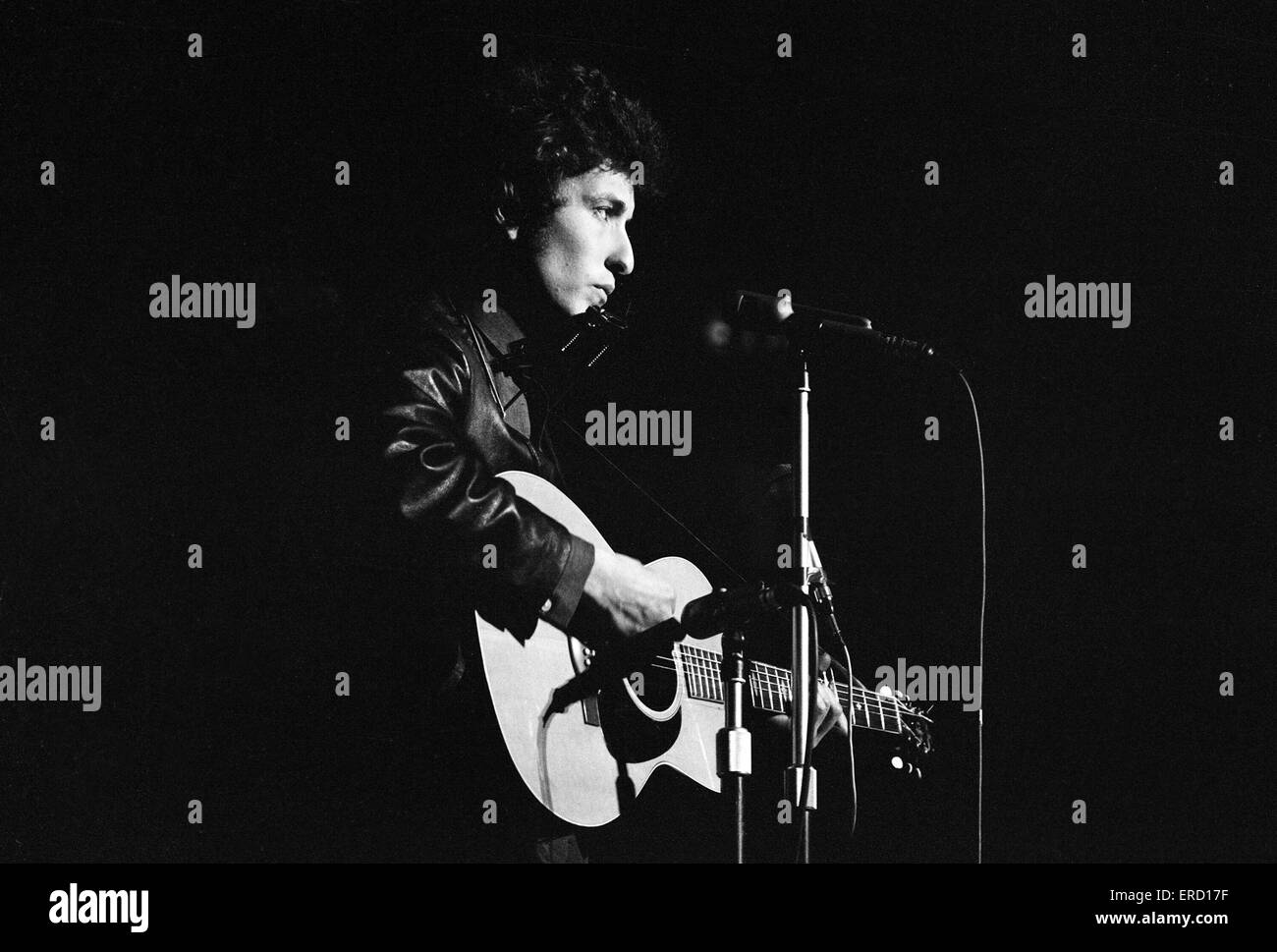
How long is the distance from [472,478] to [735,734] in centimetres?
64

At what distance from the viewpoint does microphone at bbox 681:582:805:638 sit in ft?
7.38

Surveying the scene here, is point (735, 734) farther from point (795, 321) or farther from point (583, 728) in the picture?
point (795, 321)

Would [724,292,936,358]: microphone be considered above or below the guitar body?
above

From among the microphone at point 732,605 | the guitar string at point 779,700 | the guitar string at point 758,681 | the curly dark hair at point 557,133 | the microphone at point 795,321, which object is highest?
the curly dark hair at point 557,133

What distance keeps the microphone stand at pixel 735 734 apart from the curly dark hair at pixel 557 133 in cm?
84

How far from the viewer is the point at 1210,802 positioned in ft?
7.66

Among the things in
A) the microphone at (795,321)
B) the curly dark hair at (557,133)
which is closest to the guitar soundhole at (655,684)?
the microphone at (795,321)

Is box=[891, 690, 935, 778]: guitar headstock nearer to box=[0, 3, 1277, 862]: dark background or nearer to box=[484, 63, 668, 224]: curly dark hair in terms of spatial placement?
box=[0, 3, 1277, 862]: dark background

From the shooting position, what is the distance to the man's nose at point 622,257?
2.32m

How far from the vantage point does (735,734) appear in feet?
7.29

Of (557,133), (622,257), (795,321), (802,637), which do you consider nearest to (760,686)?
(802,637)

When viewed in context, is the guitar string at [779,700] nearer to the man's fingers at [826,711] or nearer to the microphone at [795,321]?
the man's fingers at [826,711]

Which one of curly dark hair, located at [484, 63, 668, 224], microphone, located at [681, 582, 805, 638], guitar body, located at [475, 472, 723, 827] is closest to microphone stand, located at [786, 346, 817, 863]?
microphone, located at [681, 582, 805, 638]
